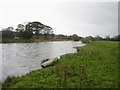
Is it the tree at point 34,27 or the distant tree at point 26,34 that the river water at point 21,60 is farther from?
the tree at point 34,27

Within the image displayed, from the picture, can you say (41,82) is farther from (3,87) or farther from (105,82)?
(105,82)

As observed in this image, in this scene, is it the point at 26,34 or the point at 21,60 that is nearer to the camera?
the point at 21,60

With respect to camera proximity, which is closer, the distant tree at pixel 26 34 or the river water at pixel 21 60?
the river water at pixel 21 60

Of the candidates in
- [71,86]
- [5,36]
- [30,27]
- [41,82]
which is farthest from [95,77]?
[30,27]

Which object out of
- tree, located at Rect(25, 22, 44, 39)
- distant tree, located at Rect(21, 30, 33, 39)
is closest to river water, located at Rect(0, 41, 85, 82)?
distant tree, located at Rect(21, 30, 33, 39)

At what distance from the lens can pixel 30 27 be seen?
18212cm

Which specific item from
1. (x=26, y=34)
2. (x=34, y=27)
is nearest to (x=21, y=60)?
(x=26, y=34)

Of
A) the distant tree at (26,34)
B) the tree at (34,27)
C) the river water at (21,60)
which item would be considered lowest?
the river water at (21,60)

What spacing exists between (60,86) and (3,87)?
5053mm

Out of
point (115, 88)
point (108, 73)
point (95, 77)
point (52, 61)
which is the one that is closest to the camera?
point (115, 88)

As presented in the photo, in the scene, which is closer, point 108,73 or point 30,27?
point 108,73

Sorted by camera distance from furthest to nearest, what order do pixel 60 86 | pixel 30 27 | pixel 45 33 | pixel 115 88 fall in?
1. pixel 45 33
2. pixel 30 27
3. pixel 60 86
4. pixel 115 88

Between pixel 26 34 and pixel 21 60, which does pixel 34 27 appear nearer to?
pixel 26 34

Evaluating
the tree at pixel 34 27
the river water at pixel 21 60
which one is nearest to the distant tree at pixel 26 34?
the tree at pixel 34 27
